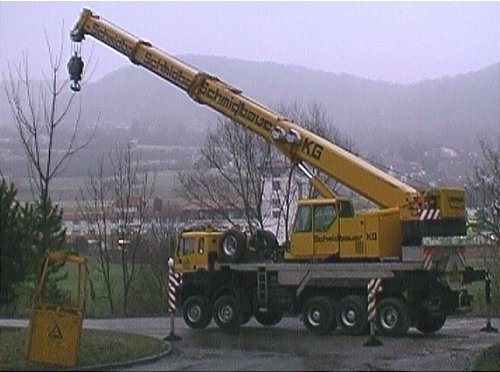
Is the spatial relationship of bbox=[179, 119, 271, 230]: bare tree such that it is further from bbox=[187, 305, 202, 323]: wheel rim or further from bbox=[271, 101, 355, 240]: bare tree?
bbox=[187, 305, 202, 323]: wheel rim

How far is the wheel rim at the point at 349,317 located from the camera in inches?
1059

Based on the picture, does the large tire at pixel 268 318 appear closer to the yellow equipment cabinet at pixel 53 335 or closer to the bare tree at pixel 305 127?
the yellow equipment cabinet at pixel 53 335

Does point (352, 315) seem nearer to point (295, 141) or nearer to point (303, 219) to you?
point (303, 219)

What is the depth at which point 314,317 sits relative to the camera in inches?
1091

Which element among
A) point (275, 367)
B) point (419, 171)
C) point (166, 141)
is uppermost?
point (166, 141)

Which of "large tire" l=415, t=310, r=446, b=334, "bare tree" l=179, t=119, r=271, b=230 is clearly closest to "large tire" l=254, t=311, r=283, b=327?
"large tire" l=415, t=310, r=446, b=334

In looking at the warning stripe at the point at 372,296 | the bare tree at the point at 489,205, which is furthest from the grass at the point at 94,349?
the bare tree at the point at 489,205

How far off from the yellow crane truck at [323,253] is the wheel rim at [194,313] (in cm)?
3

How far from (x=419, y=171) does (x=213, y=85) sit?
53.0 m

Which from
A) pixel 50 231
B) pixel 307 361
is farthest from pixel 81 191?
pixel 307 361

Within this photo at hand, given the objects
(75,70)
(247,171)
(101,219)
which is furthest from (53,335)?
(101,219)

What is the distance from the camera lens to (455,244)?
2683cm

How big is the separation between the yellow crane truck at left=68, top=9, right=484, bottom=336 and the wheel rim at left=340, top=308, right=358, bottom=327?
1.0 inches

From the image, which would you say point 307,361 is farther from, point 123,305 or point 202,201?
point 202,201
